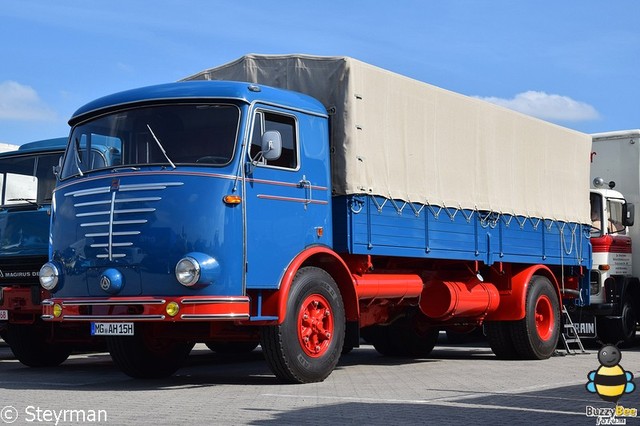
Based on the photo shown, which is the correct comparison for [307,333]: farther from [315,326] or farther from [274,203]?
[274,203]

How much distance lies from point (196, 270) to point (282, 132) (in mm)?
2025

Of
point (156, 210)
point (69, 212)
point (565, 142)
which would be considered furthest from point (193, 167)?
point (565, 142)

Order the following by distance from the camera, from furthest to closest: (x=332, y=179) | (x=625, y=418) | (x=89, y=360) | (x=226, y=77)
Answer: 1. (x=89, y=360)
2. (x=226, y=77)
3. (x=332, y=179)
4. (x=625, y=418)

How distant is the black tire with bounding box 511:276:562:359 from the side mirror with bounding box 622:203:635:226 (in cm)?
312

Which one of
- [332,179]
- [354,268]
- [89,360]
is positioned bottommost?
[89,360]

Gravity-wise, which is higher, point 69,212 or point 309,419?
point 69,212

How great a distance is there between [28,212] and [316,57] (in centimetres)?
465

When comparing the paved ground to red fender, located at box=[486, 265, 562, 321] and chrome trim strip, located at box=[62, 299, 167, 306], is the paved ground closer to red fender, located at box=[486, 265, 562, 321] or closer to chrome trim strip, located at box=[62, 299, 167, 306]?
red fender, located at box=[486, 265, 562, 321]

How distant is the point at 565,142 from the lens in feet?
55.5

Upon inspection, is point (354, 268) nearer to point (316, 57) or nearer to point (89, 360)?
point (316, 57)

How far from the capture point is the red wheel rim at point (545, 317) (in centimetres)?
1553

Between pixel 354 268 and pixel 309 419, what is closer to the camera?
pixel 309 419

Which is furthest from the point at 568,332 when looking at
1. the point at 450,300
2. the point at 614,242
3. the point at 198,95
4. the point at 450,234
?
the point at 198,95

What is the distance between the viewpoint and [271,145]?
1029cm
